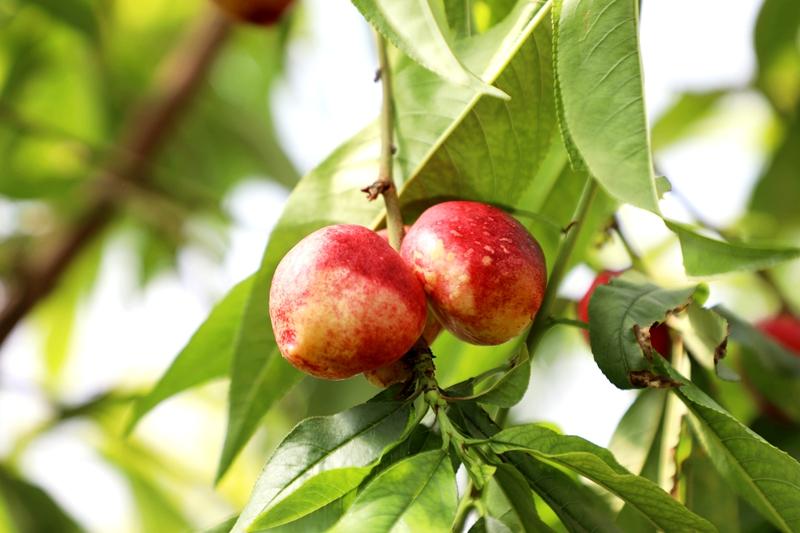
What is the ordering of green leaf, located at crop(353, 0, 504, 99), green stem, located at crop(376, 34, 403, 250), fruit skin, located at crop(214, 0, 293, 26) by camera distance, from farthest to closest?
fruit skin, located at crop(214, 0, 293, 26)
green stem, located at crop(376, 34, 403, 250)
green leaf, located at crop(353, 0, 504, 99)

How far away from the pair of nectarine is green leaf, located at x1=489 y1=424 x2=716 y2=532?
3.3 inches

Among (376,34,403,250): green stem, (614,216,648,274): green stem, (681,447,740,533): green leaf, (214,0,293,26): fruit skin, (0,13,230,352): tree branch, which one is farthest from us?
(0,13,230,352): tree branch

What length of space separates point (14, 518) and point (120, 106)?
91 cm

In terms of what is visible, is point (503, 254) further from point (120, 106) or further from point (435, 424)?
point (120, 106)

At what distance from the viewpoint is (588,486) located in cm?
89

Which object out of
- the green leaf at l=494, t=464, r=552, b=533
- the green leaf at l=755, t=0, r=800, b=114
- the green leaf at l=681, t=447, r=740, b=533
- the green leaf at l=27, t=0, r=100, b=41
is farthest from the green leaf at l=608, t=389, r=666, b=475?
the green leaf at l=27, t=0, r=100, b=41

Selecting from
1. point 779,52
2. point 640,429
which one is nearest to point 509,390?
point 640,429

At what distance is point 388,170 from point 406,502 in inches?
11.3

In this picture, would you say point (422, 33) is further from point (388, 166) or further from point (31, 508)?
point (31, 508)

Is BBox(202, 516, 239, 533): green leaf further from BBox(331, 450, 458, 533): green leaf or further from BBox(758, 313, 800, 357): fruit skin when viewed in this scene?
BBox(758, 313, 800, 357): fruit skin

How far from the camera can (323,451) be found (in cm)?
72

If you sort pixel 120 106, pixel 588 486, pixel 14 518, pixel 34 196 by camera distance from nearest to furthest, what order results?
pixel 588 486
pixel 14 518
pixel 34 196
pixel 120 106

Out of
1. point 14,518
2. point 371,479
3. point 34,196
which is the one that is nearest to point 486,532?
point 371,479

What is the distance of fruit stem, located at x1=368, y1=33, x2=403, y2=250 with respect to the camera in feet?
2.77
